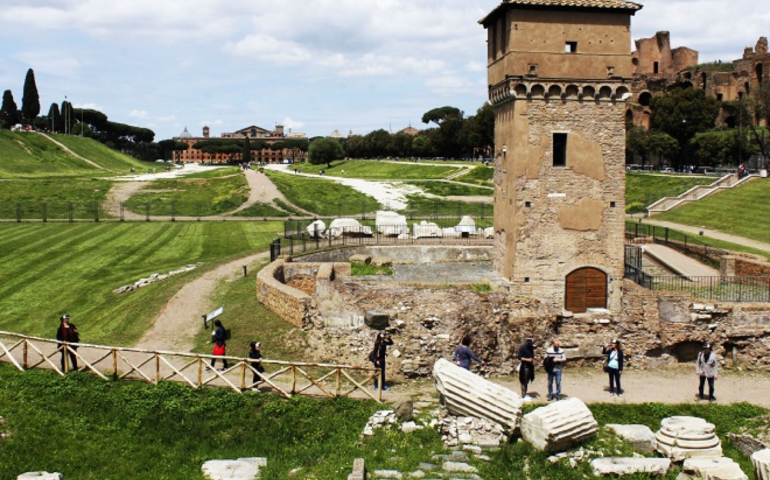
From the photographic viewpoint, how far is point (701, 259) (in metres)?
33.7

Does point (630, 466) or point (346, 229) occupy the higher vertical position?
point (346, 229)

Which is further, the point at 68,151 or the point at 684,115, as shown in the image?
the point at 68,151

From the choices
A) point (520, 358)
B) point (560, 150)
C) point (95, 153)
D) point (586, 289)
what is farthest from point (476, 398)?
point (95, 153)

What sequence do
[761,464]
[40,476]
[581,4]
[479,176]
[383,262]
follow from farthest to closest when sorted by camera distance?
1. [479,176]
2. [383,262]
3. [581,4]
4. [761,464]
5. [40,476]

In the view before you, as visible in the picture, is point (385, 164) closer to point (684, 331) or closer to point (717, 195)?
point (717, 195)

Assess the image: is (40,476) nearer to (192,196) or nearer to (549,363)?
(549,363)

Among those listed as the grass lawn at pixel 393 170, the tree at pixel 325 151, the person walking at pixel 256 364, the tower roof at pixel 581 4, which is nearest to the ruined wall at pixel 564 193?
the tower roof at pixel 581 4

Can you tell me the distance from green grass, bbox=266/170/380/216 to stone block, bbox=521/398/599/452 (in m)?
43.7

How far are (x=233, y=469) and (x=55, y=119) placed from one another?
147 metres

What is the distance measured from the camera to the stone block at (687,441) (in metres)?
15.5

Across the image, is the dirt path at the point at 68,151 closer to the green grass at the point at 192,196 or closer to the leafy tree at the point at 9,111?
the leafy tree at the point at 9,111

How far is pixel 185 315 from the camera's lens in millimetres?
25734

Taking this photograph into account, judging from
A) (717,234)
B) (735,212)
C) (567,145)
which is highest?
(567,145)

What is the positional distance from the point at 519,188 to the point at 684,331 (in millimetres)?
6751
